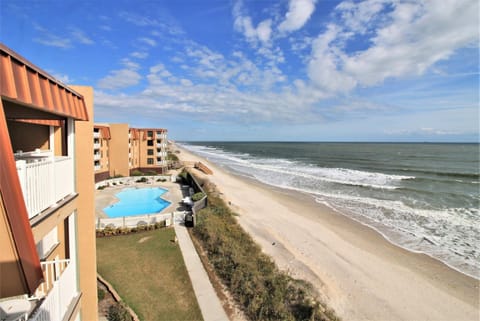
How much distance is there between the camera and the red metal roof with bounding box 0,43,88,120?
2.57m

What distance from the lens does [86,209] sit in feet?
20.1

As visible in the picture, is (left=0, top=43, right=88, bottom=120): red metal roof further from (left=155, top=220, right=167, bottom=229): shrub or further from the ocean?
the ocean

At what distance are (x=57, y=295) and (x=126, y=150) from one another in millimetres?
34988

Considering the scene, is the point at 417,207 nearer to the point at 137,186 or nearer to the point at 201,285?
the point at 201,285

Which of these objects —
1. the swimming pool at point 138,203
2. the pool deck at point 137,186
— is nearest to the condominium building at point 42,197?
the pool deck at point 137,186

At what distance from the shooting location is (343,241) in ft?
51.2

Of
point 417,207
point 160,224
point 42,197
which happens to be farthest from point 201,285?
point 417,207

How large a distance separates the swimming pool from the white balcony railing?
17814 mm

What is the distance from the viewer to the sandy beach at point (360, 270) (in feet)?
31.7

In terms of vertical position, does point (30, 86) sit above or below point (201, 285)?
above

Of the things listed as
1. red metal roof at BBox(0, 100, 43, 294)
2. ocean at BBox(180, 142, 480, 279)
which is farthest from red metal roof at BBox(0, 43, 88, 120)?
ocean at BBox(180, 142, 480, 279)

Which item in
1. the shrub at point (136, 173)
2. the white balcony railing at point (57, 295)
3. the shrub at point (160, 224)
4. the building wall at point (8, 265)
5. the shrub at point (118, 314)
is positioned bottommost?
the shrub at point (118, 314)

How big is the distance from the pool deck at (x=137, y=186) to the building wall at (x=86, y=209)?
15075mm

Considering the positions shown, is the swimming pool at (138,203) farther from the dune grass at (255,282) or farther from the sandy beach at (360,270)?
the dune grass at (255,282)
